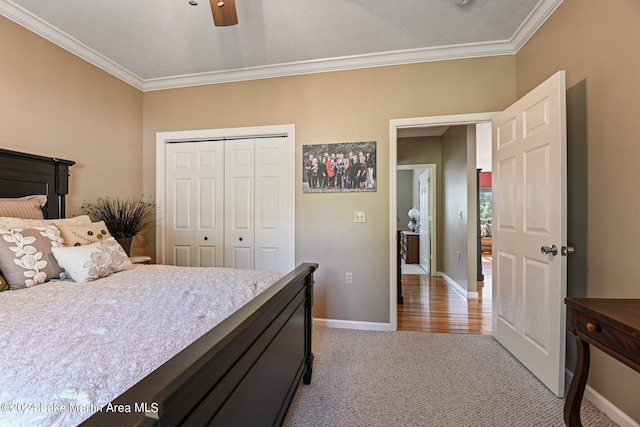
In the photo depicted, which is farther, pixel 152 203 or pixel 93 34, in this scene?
pixel 152 203

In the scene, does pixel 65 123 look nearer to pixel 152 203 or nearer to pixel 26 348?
pixel 152 203

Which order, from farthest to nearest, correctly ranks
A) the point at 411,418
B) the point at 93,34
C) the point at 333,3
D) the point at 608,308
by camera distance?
the point at 93,34 < the point at 333,3 < the point at 411,418 < the point at 608,308

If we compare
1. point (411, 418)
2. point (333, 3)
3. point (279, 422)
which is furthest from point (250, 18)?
point (411, 418)

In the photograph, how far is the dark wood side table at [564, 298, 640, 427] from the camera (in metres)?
0.97

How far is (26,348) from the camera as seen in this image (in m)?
0.78

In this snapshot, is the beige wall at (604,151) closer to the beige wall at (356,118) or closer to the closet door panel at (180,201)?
the beige wall at (356,118)

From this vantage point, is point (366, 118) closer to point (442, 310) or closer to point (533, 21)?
point (533, 21)

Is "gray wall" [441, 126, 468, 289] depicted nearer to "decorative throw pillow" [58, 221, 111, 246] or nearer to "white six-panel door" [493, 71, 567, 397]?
"white six-panel door" [493, 71, 567, 397]

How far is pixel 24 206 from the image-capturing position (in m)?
1.91

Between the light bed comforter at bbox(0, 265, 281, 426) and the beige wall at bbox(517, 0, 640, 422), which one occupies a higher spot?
the beige wall at bbox(517, 0, 640, 422)

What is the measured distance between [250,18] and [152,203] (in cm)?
228

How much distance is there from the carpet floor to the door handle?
887 millimetres

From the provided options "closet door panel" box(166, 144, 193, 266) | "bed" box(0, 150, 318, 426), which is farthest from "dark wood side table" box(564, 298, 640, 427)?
"closet door panel" box(166, 144, 193, 266)

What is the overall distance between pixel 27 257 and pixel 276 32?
2.29 m
